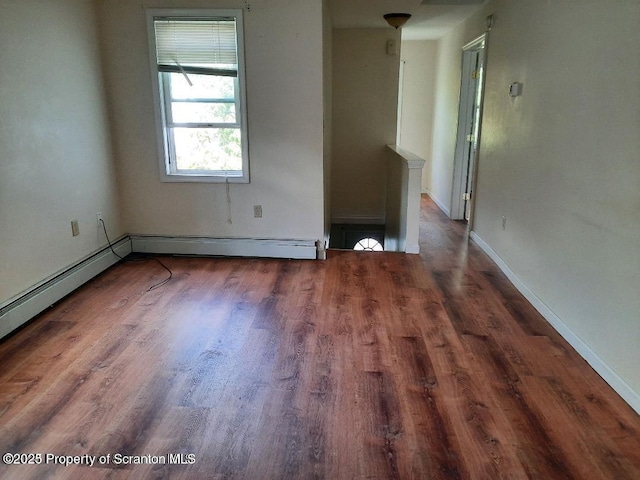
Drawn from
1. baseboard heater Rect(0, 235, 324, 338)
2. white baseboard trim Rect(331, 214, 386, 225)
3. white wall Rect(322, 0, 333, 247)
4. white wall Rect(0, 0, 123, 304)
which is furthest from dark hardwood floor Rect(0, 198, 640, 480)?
white baseboard trim Rect(331, 214, 386, 225)

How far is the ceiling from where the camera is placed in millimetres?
4543

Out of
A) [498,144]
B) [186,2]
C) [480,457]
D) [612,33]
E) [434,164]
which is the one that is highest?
[186,2]

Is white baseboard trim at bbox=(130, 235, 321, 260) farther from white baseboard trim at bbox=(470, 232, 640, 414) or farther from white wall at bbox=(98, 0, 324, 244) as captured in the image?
white baseboard trim at bbox=(470, 232, 640, 414)

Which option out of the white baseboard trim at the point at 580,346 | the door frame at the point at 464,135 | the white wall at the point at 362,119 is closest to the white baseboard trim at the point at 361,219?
the white wall at the point at 362,119

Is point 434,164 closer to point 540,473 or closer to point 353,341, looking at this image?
point 353,341

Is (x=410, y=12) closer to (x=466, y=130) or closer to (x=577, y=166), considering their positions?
(x=466, y=130)

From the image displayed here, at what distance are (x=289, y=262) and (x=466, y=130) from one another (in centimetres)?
302

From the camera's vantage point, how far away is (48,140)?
3314 mm

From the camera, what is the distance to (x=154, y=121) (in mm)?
4188

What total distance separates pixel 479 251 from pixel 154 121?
3338mm

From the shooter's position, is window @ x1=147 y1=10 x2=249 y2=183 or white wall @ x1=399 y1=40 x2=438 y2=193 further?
white wall @ x1=399 y1=40 x2=438 y2=193

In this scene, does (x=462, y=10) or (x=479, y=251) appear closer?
(x=479, y=251)

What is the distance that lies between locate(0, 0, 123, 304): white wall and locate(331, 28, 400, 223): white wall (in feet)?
9.96

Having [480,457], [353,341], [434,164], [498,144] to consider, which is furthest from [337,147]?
[480,457]
